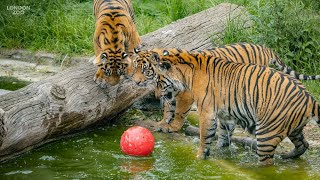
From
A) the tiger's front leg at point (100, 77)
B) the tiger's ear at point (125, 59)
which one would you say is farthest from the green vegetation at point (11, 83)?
the tiger's ear at point (125, 59)

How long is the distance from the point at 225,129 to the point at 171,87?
699mm

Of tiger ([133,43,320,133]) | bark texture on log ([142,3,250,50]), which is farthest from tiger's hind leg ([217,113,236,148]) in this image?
bark texture on log ([142,3,250,50])

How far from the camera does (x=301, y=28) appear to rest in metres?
9.53

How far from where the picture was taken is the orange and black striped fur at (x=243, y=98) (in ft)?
21.8

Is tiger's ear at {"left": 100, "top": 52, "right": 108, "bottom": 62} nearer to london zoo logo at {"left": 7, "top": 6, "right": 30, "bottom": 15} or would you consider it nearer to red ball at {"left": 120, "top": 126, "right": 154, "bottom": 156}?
red ball at {"left": 120, "top": 126, "right": 154, "bottom": 156}

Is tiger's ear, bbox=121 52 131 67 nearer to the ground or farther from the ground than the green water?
farther from the ground

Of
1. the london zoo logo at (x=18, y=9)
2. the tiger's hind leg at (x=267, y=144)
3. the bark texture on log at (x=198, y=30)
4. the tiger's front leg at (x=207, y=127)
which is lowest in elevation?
the tiger's hind leg at (x=267, y=144)

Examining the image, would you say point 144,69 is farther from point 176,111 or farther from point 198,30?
point 198,30

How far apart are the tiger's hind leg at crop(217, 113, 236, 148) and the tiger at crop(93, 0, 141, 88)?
1274mm

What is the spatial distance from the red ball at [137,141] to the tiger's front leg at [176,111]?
0.94m

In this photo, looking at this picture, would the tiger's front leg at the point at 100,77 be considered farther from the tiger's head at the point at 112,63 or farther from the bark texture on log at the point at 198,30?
the bark texture on log at the point at 198,30

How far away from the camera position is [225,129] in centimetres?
743

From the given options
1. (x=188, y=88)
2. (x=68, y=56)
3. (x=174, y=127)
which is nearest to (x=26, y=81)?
(x=68, y=56)

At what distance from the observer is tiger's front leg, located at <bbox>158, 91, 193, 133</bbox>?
314 inches
